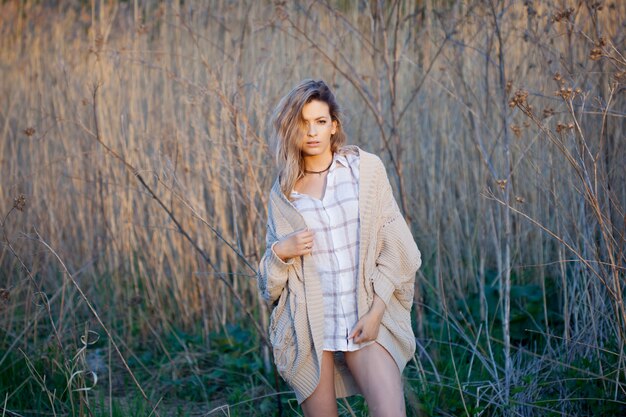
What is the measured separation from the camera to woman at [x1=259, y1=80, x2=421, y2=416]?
6.98 feet

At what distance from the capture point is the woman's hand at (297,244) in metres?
2.10

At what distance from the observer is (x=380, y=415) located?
2.05 meters

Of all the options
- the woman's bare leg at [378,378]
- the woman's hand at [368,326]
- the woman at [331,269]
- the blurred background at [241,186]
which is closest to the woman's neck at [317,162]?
the woman at [331,269]

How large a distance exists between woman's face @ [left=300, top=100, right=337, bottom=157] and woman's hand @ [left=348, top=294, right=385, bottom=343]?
20.8 inches

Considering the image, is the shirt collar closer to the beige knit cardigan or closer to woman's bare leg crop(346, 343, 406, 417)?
the beige knit cardigan

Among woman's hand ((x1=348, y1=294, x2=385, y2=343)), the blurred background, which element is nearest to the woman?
woman's hand ((x1=348, y1=294, x2=385, y2=343))

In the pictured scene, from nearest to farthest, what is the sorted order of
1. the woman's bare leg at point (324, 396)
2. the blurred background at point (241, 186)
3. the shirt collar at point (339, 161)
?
the woman's bare leg at point (324, 396) < the shirt collar at point (339, 161) < the blurred background at point (241, 186)

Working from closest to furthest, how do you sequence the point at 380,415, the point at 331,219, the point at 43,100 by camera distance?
the point at 380,415 < the point at 331,219 < the point at 43,100

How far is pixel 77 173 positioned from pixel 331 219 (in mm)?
2616

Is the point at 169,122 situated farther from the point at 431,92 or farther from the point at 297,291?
the point at 297,291

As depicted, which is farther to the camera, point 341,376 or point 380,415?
point 341,376

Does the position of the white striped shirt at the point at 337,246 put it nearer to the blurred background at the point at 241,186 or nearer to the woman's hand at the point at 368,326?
the woman's hand at the point at 368,326

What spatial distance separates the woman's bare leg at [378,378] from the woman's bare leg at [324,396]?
0.07m

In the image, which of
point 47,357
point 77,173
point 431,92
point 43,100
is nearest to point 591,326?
point 431,92
